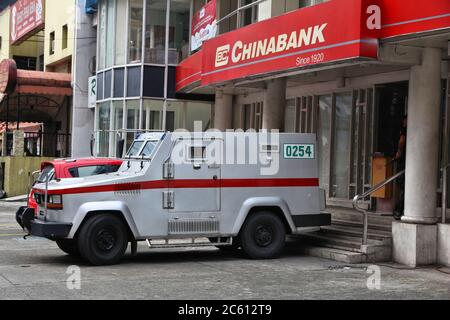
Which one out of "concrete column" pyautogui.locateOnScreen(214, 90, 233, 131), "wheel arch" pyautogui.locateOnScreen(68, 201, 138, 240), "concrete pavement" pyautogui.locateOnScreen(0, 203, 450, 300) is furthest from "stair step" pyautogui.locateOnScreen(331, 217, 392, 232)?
"concrete column" pyautogui.locateOnScreen(214, 90, 233, 131)

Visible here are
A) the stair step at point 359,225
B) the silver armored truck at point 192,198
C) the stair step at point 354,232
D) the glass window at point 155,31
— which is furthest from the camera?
the glass window at point 155,31

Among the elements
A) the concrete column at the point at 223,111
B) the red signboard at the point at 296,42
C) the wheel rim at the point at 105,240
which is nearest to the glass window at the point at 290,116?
the concrete column at the point at 223,111

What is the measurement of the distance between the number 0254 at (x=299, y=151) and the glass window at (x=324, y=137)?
497 cm

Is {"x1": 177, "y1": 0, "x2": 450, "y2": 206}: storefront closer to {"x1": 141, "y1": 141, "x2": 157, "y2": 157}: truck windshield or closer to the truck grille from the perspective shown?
{"x1": 141, "y1": 141, "x2": 157, "y2": 157}: truck windshield

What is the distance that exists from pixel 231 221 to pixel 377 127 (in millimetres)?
5442

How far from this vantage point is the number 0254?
1225 centimetres

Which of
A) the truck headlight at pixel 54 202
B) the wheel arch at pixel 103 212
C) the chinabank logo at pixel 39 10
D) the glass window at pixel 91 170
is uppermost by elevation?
the chinabank logo at pixel 39 10

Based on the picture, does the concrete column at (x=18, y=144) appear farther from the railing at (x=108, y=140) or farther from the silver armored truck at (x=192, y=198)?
the silver armored truck at (x=192, y=198)

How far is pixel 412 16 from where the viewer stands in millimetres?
10023

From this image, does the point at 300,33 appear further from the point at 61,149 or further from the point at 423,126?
the point at 61,149

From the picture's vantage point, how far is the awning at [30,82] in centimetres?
2814

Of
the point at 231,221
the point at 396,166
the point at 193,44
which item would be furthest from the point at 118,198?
the point at 193,44

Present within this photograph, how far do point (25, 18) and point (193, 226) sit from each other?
3021 cm

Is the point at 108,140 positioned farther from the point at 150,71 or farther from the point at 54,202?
the point at 54,202
